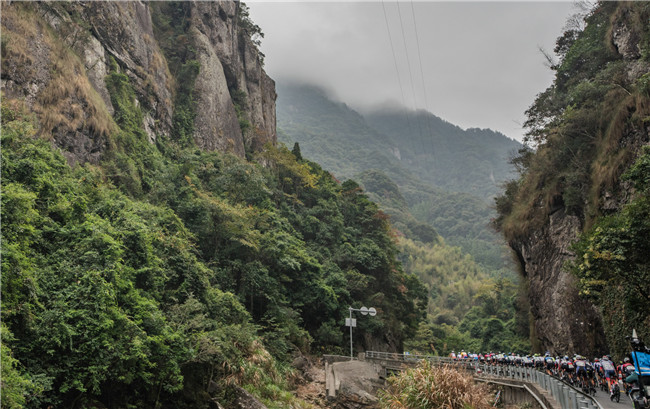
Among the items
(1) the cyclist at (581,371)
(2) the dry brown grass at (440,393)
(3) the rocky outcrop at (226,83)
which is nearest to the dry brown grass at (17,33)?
(3) the rocky outcrop at (226,83)

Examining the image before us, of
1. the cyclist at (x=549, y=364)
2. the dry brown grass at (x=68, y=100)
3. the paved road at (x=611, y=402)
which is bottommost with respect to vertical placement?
the cyclist at (x=549, y=364)

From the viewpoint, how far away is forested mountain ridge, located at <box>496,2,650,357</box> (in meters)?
13.1

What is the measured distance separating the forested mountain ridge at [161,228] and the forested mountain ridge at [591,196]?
478 inches

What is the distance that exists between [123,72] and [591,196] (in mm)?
28856

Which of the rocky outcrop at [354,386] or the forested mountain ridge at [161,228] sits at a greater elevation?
the forested mountain ridge at [161,228]

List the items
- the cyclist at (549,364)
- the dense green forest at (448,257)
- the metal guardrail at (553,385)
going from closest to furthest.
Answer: the metal guardrail at (553,385)
the cyclist at (549,364)
the dense green forest at (448,257)

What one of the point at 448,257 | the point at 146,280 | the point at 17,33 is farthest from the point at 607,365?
the point at 448,257

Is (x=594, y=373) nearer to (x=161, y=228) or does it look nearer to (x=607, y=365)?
(x=607, y=365)

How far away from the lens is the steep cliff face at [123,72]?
684 inches

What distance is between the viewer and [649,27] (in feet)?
57.7

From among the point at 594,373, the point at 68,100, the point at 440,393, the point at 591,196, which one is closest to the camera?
the point at 440,393

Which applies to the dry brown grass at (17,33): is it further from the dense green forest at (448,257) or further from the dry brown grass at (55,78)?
the dense green forest at (448,257)

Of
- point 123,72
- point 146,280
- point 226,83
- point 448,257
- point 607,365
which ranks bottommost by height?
point 607,365

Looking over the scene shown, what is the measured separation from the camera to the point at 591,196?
1966 centimetres
